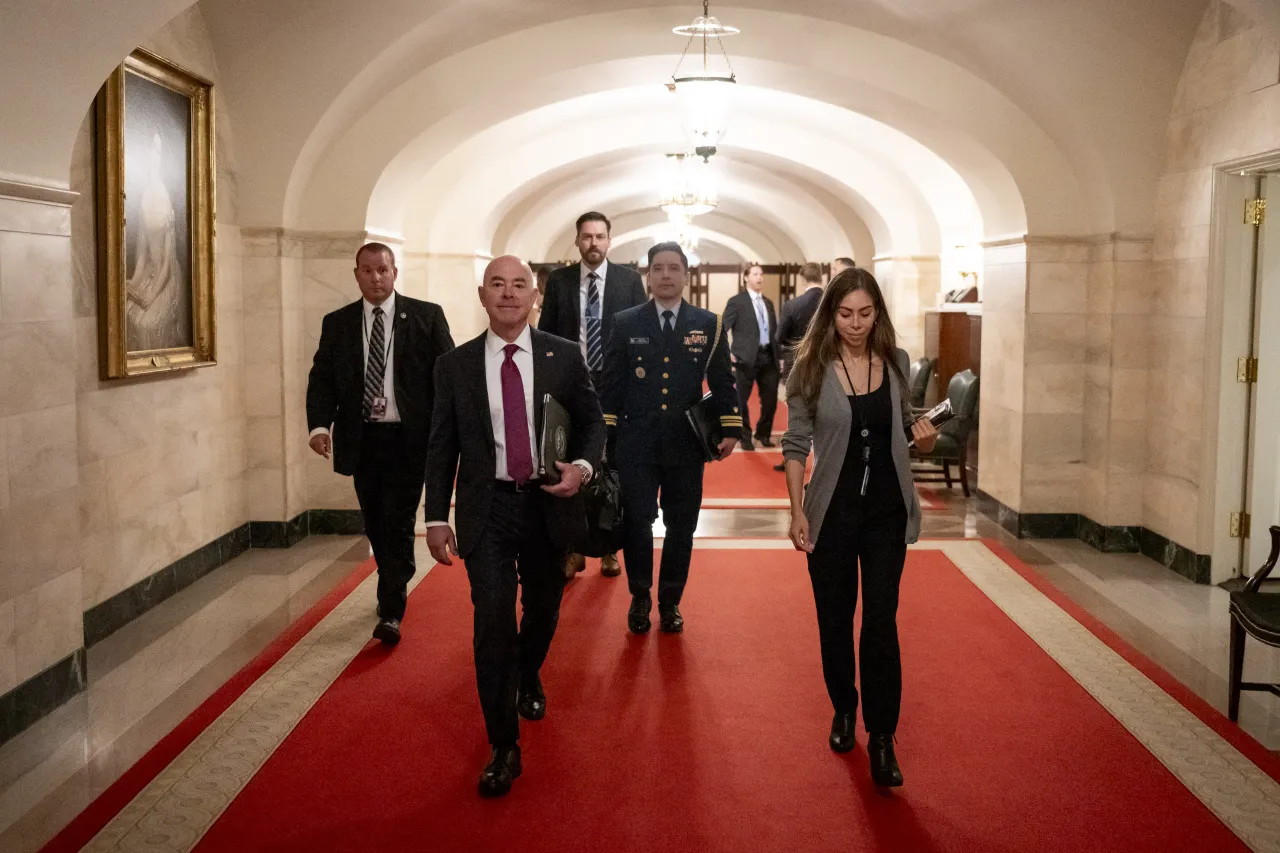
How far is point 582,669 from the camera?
16.3 feet

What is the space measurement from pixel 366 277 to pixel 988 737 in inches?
124

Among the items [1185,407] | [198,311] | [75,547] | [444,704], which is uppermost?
[198,311]

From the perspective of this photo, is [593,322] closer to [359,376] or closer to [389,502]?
[359,376]

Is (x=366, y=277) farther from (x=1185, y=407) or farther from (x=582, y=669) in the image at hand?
(x=1185, y=407)

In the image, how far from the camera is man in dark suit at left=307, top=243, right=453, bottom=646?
17.4 feet

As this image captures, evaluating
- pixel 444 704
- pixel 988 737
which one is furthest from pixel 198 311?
pixel 988 737

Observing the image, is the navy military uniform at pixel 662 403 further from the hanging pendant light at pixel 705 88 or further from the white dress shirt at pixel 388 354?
the hanging pendant light at pixel 705 88

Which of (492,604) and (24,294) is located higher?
(24,294)

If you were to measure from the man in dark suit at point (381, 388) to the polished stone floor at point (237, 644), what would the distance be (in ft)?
3.09

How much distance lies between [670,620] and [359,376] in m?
1.80

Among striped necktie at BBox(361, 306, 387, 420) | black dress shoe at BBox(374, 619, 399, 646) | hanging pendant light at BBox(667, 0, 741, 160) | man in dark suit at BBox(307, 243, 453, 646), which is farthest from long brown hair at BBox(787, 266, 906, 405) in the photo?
hanging pendant light at BBox(667, 0, 741, 160)

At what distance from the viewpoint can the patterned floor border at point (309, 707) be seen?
11.6 feet

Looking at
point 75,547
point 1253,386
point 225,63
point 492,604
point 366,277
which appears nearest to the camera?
point 492,604

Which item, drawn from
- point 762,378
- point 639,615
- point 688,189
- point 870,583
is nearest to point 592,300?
point 639,615
